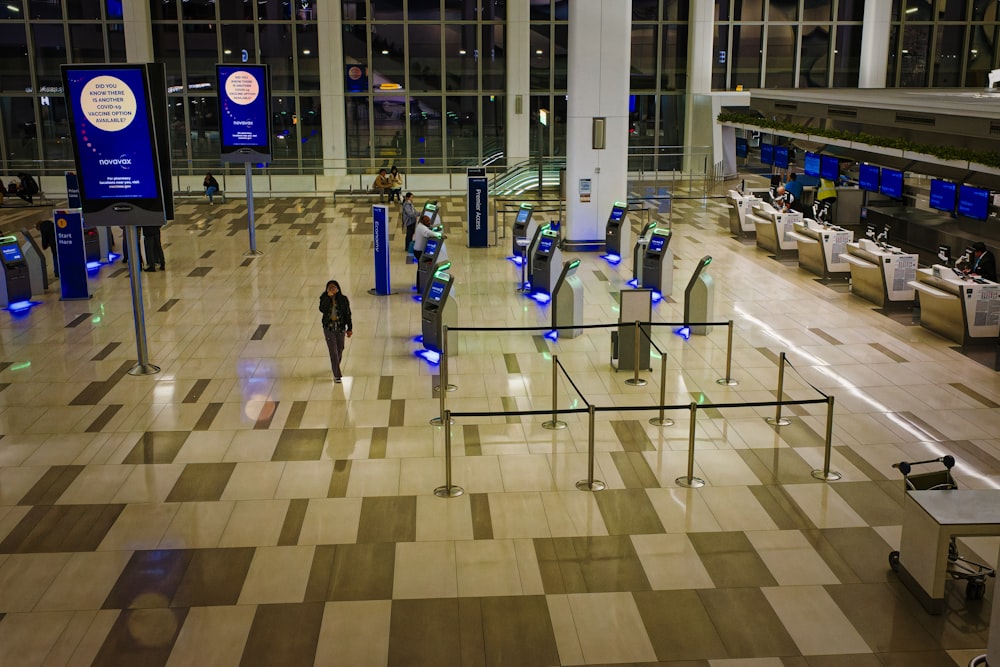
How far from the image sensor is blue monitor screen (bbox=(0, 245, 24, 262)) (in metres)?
15.7

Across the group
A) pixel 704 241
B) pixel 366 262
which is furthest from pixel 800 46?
pixel 366 262

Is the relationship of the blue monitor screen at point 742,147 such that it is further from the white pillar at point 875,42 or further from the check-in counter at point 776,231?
the check-in counter at point 776,231

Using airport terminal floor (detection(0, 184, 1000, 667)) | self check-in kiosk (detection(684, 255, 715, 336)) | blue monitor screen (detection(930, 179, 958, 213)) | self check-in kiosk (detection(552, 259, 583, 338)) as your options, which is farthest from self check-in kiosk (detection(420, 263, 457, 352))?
blue monitor screen (detection(930, 179, 958, 213))

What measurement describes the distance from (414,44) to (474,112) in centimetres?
323

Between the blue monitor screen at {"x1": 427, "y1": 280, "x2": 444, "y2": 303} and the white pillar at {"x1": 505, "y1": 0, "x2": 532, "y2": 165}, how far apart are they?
809 inches

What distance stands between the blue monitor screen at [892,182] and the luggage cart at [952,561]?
13646 millimetres

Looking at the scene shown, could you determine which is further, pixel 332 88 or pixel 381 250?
pixel 332 88

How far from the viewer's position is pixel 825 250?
57.8ft

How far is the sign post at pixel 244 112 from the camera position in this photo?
18828mm

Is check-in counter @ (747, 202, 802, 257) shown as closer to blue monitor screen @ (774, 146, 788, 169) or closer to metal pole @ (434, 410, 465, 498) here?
blue monitor screen @ (774, 146, 788, 169)

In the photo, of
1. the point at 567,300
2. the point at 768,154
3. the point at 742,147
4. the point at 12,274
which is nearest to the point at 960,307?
the point at 567,300

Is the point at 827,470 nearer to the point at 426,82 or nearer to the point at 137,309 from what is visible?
the point at 137,309

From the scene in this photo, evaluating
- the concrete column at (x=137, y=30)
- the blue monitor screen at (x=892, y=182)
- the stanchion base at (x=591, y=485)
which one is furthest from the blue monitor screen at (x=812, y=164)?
the concrete column at (x=137, y=30)

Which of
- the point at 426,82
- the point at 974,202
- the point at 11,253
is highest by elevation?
the point at 426,82
